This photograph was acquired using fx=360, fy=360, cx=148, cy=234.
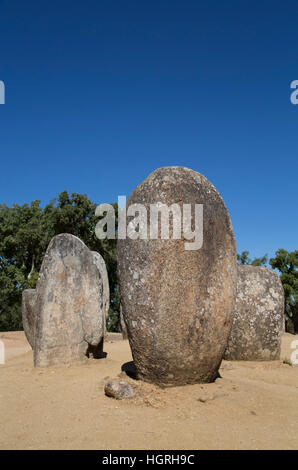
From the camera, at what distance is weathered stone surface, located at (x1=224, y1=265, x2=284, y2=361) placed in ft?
24.9

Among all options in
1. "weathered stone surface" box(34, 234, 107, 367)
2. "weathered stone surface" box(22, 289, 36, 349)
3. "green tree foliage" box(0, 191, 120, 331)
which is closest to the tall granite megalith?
"weathered stone surface" box(34, 234, 107, 367)

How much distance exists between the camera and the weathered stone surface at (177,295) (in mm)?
4574

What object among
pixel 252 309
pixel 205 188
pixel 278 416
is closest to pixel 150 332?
pixel 278 416

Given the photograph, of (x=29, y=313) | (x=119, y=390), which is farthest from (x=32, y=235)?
(x=119, y=390)

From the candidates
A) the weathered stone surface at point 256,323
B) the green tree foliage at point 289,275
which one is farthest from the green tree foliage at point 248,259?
the weathered stone surface at point 256,323

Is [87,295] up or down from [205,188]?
down

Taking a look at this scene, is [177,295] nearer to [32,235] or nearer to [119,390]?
[119,390]

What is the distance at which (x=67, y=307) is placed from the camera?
6766 mm

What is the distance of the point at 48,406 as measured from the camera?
14.3ft

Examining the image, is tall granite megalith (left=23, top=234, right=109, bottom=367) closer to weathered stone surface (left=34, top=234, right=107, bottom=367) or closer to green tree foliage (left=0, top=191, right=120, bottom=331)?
weathered stone surface (left=34, top=234, right=107, bottom=367)

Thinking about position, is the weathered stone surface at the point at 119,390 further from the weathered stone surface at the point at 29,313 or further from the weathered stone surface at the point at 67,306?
the weathered stone surface at the point at 29,313

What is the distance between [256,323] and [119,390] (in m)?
4.17
